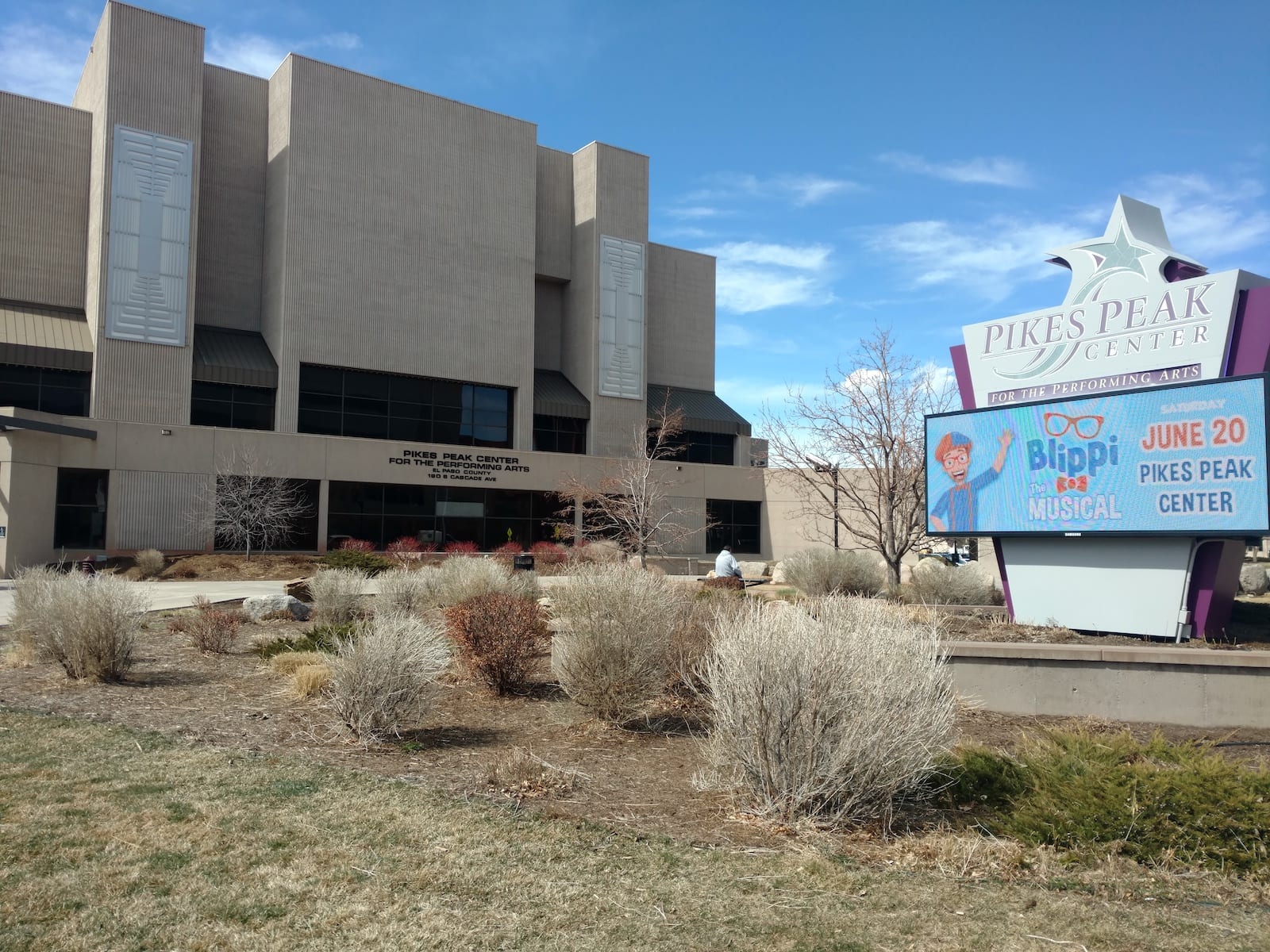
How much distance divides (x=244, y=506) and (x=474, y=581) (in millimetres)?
22649

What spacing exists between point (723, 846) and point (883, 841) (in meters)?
1.02

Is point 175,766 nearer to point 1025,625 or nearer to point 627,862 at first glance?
point 627,862

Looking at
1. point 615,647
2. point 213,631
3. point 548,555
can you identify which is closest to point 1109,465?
point 615,647

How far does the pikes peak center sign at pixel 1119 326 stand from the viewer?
13828mm

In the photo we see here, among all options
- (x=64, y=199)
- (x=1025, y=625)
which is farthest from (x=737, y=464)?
(x=1025, y=625)

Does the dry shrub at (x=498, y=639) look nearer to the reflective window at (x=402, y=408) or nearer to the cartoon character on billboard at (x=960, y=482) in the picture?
the cartoon character on billboard at (x=960, y=482)

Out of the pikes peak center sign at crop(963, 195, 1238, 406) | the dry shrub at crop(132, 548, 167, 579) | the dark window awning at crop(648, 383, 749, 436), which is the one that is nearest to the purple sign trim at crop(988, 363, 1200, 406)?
the pikes peak center sign at crop(963, 195, 1238, 406)

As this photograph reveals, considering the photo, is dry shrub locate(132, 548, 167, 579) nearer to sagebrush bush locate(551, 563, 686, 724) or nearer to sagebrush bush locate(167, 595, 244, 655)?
sagebrush bush locate(167, 595, 244, 655)

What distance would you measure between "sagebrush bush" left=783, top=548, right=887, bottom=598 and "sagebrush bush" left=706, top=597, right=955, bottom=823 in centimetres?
1471

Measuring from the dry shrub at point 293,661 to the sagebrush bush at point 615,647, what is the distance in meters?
3.28

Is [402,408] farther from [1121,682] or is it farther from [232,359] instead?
[1121,682]

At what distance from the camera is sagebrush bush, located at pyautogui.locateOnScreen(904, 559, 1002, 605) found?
20781 mm

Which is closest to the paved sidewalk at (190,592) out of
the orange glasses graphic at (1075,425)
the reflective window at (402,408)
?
the reflective window at (402,408)

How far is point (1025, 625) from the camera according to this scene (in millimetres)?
15234
